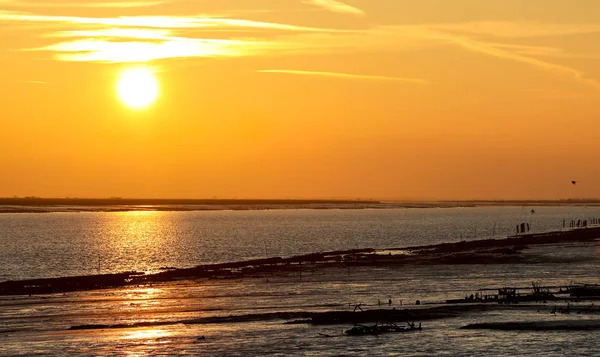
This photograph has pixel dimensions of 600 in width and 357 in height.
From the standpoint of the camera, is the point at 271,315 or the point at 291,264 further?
Answer: the point at 291,264

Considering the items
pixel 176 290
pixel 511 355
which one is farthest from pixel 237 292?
pixel 511 355

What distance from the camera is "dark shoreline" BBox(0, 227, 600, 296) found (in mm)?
79250

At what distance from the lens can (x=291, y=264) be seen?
3895 inches

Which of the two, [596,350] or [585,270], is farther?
[585,270]

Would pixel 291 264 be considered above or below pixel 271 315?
above

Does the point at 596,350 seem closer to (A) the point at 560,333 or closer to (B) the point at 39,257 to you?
(A) the point at 560,333

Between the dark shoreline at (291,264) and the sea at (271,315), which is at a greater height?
the dark shoreline at (291,264)

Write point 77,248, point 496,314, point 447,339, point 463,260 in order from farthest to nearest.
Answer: point 77,248
point 463,260
point 496,314
point 447,339

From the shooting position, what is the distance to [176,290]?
7419cm

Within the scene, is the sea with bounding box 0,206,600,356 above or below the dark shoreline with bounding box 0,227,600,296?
below

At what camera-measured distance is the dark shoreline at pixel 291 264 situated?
79.2 m

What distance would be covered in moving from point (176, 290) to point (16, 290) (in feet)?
40.4

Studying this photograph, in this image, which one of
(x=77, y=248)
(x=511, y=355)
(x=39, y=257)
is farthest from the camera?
(x=77, y=248)

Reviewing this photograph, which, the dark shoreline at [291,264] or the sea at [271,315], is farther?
the dark shoreline at [291,264]
